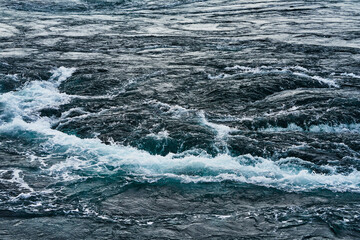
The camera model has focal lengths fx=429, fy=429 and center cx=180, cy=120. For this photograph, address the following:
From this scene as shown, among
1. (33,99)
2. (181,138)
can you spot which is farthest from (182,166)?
(33,99)

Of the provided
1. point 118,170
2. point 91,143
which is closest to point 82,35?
point 91,143

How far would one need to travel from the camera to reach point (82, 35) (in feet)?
66.2

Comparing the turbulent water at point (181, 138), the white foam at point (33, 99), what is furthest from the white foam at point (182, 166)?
the white foam at point (33, 99)

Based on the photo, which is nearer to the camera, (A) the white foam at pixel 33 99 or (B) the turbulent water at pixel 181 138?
(B) the turbulent water at pixel 181 138

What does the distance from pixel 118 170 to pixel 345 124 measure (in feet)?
16.8

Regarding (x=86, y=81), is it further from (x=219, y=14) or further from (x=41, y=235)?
(x=219, y=14)

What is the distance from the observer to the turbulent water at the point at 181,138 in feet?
20.8

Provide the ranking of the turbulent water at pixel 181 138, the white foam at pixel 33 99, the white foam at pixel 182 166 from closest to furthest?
the turbulent water at pixel 181 138 → the white foam at pixel 182 166 → the white foam at pixel 33 99

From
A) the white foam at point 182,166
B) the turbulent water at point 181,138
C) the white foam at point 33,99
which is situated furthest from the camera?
the white foam at point 33,99

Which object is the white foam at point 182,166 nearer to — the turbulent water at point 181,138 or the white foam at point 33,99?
the turbulent water at point 181,138

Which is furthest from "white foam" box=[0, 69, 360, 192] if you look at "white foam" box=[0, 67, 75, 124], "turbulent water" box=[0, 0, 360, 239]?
"white foam" box=[0, 67, 75, 124]

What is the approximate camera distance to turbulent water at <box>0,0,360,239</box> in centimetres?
633

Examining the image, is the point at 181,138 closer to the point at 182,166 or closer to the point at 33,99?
the point at 182,166

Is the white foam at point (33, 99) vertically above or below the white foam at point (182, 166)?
above
